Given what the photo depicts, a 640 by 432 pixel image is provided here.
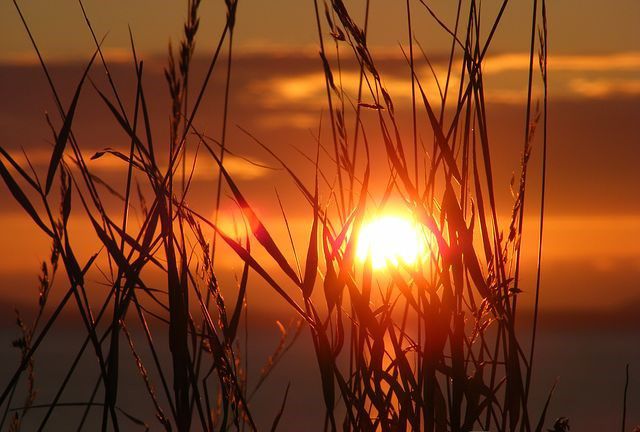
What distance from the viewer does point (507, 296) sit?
1.39 m

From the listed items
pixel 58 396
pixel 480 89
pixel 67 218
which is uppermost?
pixel 480 89

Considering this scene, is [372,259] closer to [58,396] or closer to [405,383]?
[405,383]

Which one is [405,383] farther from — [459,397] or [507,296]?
[507,296]

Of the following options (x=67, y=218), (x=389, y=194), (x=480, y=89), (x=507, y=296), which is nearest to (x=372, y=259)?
(x=389, y=194)

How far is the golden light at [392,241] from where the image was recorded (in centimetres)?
140

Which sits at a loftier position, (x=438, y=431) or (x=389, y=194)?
(x=389, y=194)

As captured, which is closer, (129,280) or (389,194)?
(129,280)

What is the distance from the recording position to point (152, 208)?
138cm

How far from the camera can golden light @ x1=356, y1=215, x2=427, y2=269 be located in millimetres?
1396

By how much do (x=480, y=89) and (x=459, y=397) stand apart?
0.53 meters

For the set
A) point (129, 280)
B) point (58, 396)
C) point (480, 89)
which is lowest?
point (58, 396)

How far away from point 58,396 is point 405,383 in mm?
553

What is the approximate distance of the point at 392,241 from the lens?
1446 millimetres

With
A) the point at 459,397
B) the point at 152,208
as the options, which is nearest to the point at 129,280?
the point at 152,208
